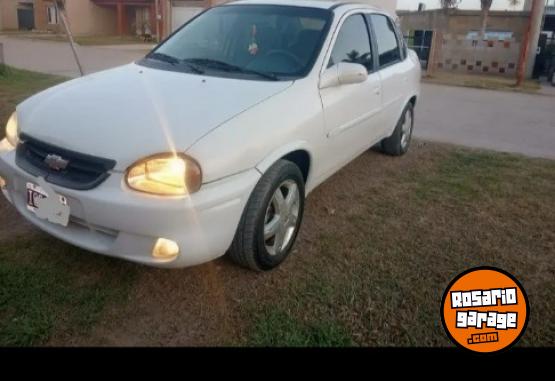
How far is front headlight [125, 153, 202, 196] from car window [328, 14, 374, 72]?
1.52 m

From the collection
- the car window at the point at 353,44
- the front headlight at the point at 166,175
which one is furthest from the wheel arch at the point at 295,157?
the car window at the point at 353,44

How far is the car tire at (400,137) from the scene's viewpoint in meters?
5.17

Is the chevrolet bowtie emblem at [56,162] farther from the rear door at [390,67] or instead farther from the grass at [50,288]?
the rear door at [390,67]

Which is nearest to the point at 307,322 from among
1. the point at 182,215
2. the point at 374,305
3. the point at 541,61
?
the point at 374,305

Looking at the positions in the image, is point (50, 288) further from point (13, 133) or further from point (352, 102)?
point (352, 102)

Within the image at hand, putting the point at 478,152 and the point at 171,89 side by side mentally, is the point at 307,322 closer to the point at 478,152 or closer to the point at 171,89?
the point at 171,89

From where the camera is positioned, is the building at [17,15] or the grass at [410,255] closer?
the grass at [410,255]

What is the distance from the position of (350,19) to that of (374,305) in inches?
91.5

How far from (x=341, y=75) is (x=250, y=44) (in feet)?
2.34

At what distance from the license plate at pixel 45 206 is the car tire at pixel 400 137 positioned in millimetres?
3727

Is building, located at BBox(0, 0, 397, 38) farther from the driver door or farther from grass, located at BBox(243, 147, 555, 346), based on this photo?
grass, located at BBox(243, 147, 555, 346)

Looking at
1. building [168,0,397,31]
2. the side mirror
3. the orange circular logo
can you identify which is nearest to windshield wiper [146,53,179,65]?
the side mirror

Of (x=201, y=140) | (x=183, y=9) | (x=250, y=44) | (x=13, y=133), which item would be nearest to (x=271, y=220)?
Answer: (x=201, y=140)

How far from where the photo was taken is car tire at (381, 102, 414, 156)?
5.17m
